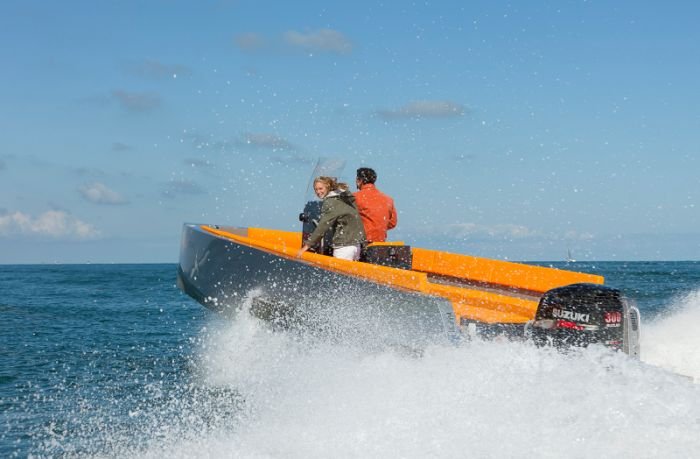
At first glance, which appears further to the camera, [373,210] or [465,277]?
[465,277]

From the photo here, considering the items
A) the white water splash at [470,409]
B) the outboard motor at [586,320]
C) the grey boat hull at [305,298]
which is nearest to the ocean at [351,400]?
the white water splash at [470,409]

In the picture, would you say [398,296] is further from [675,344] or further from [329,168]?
[675,344]

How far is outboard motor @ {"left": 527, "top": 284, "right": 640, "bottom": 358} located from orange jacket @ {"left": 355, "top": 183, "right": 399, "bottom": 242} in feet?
7.65

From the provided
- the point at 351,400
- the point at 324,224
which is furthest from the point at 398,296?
the point at 324,224

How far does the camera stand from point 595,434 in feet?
9.74

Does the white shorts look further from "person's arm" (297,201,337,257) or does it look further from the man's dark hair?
the man's dark hair

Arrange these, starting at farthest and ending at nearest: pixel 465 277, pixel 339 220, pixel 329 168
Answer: pixel 465 277 → pixel 329 168 → pixel 339 220

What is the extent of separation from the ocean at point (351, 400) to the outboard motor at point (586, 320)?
32cm

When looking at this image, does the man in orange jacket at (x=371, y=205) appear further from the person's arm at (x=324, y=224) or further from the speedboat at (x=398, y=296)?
the person's arm at (x=324, y=224)

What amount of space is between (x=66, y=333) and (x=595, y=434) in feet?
31.1

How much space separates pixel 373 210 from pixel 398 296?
199 cm

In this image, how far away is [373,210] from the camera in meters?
6.18

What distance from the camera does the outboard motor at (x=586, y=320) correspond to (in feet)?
12.8

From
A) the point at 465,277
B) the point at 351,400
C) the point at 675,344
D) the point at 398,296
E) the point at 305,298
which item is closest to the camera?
the point at 351,400
